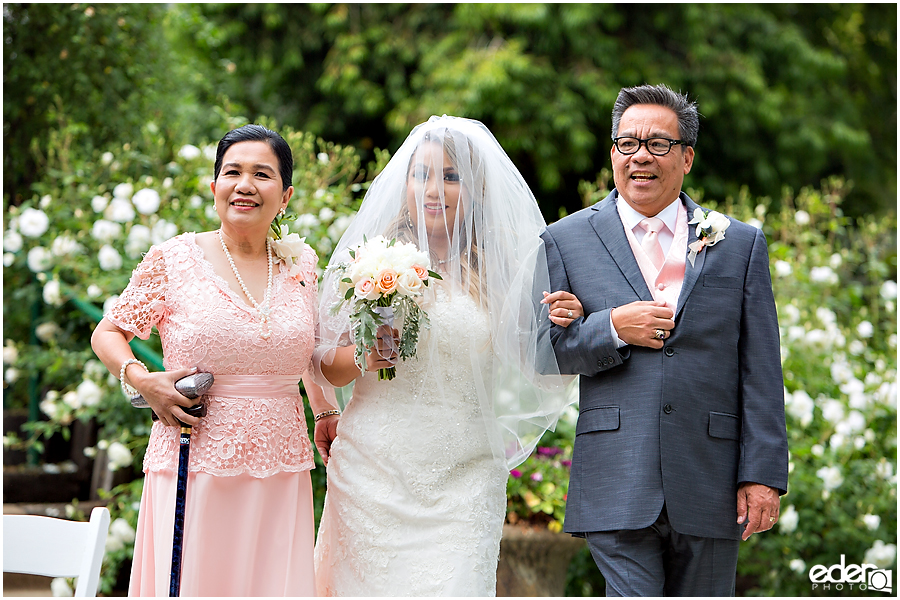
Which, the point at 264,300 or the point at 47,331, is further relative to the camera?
the point at 47,331

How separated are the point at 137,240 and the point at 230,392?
188 cm

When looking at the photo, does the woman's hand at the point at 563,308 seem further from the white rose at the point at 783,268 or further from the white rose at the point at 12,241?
the white rose at the point at 12,241

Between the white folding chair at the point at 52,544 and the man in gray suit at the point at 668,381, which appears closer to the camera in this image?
the white folding chair at the point at 52,544

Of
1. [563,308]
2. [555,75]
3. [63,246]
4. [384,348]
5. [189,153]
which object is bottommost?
[384,348]

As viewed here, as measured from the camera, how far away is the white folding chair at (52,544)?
2.33m

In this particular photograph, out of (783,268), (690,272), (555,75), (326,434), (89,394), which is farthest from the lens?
(555,75)

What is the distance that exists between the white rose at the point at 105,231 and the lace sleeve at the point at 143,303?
172 cm

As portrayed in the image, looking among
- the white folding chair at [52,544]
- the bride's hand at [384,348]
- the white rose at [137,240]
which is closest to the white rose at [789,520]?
the bride's hand at [384,348]

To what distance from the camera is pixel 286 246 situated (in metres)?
3.03

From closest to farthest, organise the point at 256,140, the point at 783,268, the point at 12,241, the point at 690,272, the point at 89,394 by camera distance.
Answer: the point at 690,272 → the point at 256,140 → the point at 89,394 → the point at 12,241 → the point at 783,268

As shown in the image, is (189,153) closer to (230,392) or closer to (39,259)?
(39,259)

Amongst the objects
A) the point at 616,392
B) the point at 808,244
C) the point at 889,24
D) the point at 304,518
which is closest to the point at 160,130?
the point at 304,518

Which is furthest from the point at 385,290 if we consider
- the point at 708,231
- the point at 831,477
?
the point at 831,477

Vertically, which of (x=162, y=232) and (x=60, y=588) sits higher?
(x=162, y=232)
